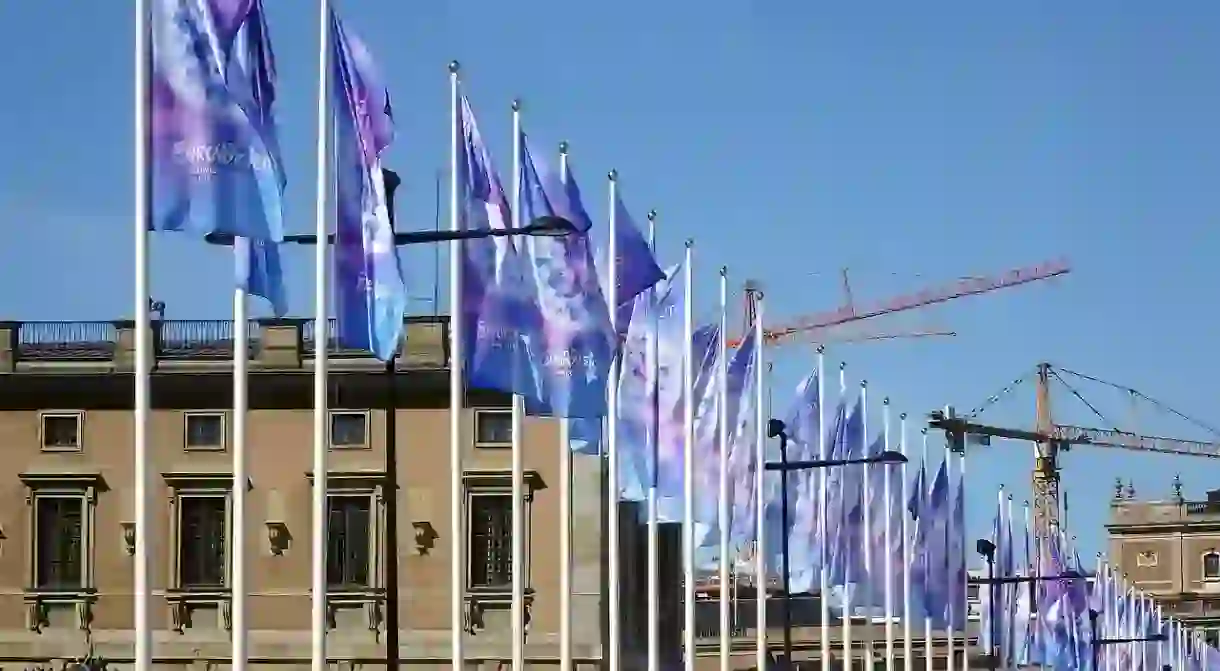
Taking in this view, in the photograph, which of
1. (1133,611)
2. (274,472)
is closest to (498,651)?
(274,472)

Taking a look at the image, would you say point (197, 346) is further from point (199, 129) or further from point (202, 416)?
point (199, 129)

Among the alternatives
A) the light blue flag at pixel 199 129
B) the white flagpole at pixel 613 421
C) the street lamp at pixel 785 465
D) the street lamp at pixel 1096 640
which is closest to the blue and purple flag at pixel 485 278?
the white flagpole at pixel 613 421

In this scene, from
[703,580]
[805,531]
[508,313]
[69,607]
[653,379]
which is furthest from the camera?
[703,580]

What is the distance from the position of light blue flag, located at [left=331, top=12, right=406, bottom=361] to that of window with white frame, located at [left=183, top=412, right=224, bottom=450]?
33.3 metres

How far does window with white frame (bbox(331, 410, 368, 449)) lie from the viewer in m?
68.6

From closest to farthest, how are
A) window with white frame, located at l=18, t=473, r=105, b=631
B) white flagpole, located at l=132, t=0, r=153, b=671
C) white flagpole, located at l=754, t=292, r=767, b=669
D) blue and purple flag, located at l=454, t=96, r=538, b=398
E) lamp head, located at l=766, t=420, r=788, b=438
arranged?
white flagpole, located at l=132, t=0, r=153, b=671
blue and purple flag, located at l=454, t=96, r=538, b=398
white flagpole, located at l=754, t=292, r=767, b=669
lamp head, located at l=766, t=420, r=788, b=438
window with white frame, located at l=18, t=473, r=105, b=631

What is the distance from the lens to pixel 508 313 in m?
40.8

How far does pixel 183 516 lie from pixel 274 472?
2573 mm

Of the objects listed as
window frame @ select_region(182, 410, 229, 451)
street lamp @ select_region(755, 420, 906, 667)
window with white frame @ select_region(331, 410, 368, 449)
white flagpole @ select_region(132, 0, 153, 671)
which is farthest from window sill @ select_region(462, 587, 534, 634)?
white flagpole @ select_region(132, 0, 153, 671)

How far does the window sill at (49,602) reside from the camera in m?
67.1

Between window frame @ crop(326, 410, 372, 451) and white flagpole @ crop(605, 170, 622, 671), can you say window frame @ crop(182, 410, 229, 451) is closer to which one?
window frame @ crop(326, 410, 372, 451)

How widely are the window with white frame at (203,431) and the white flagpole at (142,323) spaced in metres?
37.0

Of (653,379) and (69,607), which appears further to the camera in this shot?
(69,607)

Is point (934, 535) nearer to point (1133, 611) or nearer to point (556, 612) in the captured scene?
point (556, 612)
